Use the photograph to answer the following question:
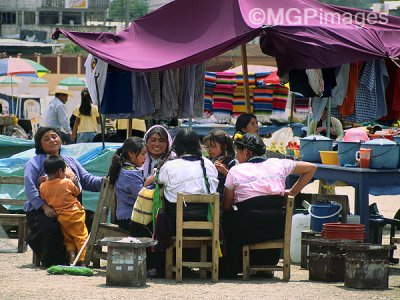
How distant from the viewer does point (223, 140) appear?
35.3 ft

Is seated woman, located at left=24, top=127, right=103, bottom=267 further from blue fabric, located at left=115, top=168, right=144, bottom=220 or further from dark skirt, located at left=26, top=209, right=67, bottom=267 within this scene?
blue fabric, located at left=115, top=168, right=144, bottom=220

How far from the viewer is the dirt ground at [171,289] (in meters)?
8.68

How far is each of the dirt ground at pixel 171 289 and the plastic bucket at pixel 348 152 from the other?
56.6 inches

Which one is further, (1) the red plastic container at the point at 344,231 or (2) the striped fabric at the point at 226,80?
(2) the striped fabric at the point at 226,80

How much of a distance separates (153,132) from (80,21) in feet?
303

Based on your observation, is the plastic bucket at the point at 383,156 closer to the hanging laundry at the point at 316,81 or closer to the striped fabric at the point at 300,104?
the hanging laundry at the point at 316,81

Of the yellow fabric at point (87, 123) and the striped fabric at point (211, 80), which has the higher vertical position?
the striped fabric at point (211, 80)

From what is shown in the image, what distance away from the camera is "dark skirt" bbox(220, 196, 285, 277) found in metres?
9.89

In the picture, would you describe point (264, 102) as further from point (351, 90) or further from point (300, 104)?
point (351, 90)

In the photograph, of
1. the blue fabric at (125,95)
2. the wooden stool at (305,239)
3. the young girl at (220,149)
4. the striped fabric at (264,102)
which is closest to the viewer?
the wooden stool at (305,239)

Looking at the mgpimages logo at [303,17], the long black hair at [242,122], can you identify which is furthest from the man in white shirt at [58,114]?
the long black hair at [242,122]

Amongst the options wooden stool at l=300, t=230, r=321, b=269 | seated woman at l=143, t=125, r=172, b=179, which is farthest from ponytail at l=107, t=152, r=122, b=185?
wooden stool at l=300, t=230, r=321, b=269

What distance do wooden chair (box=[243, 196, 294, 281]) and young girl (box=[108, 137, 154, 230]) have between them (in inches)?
45.5

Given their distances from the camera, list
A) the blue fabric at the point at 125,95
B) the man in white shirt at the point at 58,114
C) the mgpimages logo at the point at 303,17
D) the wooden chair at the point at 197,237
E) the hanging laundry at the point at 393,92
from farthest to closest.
→ the man in white shirt at the point at 58,114 → the hanging laundry at the point at 393,92 → the blue fabric at the point at 125,95 → the mgpimages logo at the point at 303,17 → the wooden chair at the point at 197,237
